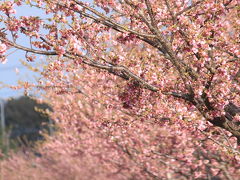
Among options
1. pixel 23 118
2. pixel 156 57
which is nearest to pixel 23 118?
pixel 23 118

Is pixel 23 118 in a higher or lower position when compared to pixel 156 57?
higher

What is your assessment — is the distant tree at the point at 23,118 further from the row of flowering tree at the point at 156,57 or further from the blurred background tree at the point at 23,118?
the row of flowering tree at the point at 156,57

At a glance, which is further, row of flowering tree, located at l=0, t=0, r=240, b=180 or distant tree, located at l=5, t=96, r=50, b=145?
distant tree, located at l=5, t=96, r=50, b=145

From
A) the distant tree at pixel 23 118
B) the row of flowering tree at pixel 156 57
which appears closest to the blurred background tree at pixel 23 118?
the distant tree at pixel 23 118

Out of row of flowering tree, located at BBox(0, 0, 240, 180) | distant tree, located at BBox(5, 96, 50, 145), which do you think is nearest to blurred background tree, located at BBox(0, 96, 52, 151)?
distant tree, located at BBox(5, 96, 50, 145)

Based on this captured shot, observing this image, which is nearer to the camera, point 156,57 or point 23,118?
point 156,57

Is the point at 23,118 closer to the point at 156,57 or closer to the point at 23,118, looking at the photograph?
the point at 23,118

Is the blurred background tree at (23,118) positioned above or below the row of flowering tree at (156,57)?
above

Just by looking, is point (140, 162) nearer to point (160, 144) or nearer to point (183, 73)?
point (160, 144)

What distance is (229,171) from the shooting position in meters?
7.87

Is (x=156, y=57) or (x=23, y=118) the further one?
(x=23, y=118)

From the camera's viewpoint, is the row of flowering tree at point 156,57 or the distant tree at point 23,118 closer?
the row of flowering tree at point 156,57

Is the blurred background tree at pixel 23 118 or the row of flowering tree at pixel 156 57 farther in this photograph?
the blurred background tree at pixel 23 118

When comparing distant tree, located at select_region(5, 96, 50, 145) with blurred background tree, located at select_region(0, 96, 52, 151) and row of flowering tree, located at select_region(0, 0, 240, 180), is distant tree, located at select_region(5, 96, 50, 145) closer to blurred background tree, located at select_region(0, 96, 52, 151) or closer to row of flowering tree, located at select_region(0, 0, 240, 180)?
blurred background tree, located at select_region(0, 96, 52, 151)
